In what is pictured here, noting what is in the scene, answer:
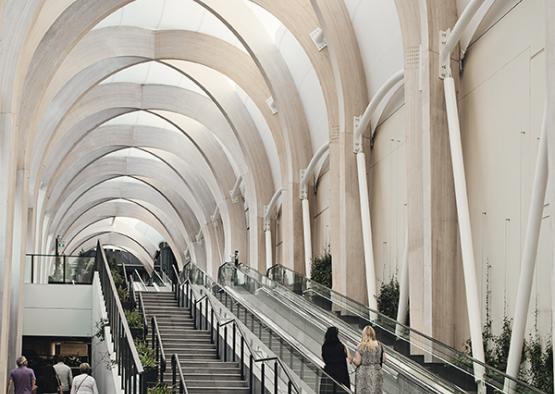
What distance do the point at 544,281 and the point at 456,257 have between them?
10.4 feet

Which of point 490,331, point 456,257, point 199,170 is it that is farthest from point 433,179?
point 199,170

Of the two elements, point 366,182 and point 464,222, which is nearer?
point 464,222

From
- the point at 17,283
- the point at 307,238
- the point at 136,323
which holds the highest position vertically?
the point at 307,238

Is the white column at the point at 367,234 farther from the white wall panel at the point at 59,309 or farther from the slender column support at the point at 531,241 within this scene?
the white wall panel at the point at 59,309

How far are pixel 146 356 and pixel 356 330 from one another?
3776mm

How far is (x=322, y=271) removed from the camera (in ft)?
92.7

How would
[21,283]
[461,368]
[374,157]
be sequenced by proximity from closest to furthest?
[461,368] < [21,283] < [374,157]

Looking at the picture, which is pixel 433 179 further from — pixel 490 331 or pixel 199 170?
pixel 199 170

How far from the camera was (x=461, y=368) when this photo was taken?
12.8 meters

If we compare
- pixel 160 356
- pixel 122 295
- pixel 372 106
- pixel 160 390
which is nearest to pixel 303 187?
pixel 122 295

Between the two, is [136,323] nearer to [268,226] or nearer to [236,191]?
[268,226]

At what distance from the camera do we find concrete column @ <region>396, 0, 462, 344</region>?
58.3 ft

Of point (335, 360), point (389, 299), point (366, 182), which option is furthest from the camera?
point (366, 182)

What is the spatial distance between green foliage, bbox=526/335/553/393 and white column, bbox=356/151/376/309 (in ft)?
26.0
